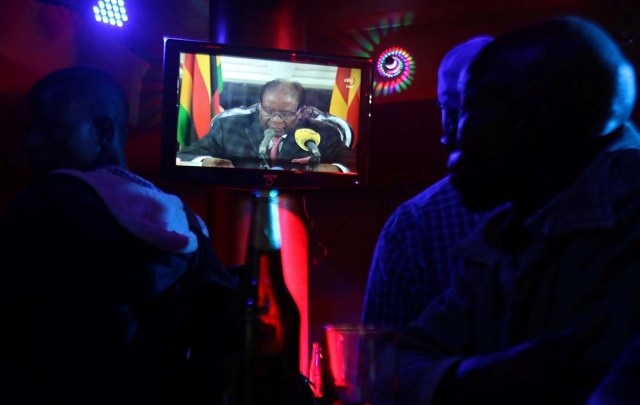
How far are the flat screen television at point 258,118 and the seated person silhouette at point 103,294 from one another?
2.75 ft

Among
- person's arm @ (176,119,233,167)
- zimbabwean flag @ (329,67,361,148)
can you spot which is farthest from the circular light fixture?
person's arm @ (176,119,233,167)

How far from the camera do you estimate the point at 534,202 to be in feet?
3.24

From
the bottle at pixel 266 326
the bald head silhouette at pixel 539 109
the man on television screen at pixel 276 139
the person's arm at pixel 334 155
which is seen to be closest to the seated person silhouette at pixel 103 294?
the bottle at pixel 266 326

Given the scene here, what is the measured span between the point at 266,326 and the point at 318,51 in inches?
141

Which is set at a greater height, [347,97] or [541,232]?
[347,97]

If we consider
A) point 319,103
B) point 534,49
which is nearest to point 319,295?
point 319,103

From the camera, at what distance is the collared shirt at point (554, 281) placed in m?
0.81

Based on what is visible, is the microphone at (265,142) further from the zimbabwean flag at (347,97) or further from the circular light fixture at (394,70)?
the circular light fixture at (394,70)

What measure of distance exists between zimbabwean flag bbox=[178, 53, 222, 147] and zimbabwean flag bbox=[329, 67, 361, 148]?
1.35 feet

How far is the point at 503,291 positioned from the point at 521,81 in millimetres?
332

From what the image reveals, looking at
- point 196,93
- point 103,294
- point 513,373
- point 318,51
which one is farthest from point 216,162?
point 318,51

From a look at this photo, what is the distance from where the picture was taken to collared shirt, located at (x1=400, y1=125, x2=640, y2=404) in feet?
2.66

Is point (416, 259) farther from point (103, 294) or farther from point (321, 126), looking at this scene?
point (103, 294)

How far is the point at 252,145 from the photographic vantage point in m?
2.10
